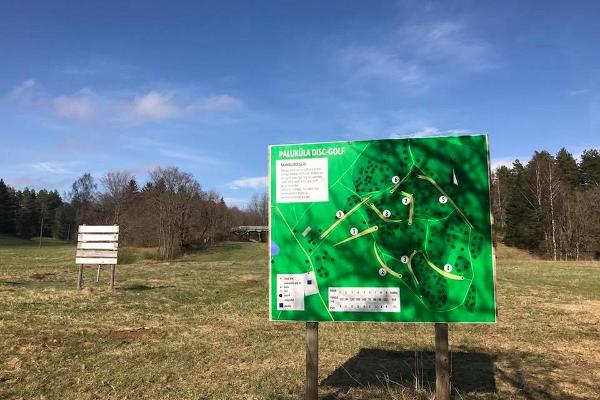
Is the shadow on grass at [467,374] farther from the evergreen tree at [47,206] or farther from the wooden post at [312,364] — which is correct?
the evergreen tree at [47,206]

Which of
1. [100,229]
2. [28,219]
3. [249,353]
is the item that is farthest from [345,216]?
[28,219]

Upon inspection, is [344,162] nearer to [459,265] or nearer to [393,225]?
[393,225]

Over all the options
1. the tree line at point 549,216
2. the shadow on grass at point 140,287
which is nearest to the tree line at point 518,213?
the tree line at point 549,216

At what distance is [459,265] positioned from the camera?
4.72 m

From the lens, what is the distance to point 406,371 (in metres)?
6.74

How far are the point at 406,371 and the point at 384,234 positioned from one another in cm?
275

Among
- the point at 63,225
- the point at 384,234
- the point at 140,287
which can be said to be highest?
the point at 63,225

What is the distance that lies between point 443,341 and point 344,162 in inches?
78.1

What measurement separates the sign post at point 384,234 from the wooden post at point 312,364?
0.6 inches

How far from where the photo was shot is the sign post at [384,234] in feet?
15.5

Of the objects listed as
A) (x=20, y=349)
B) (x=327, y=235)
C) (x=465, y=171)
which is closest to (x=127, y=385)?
(x=20, y=349)

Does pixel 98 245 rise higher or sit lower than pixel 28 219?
lower

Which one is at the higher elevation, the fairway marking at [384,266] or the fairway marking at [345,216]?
the fairway marking at [345,216]

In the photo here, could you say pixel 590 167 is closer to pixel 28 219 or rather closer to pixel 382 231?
pixel 382 231
